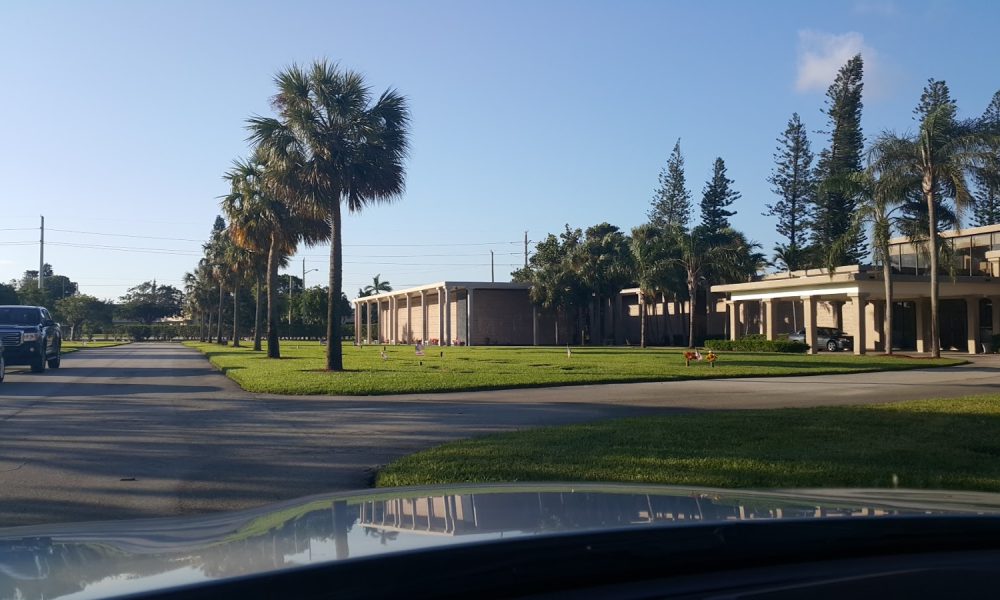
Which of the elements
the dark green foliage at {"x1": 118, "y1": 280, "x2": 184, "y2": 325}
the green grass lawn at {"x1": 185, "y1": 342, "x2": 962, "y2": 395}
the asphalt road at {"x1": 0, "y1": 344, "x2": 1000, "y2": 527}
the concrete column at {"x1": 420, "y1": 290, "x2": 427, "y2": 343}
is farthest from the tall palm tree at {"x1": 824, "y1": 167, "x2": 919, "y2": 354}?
the dark green foliage at {"x1": 118, "y1": 280, "x2": 184, "y2": 325}

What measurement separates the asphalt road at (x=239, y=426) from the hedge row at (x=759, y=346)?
57.8 ft

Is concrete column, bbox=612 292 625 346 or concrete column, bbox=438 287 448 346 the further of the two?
concrete column, bbox=612 292 625 346

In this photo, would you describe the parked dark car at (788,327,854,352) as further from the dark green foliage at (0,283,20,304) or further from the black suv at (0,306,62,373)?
the dark green foliage at (0,283,20,304)

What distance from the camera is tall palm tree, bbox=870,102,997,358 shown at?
32562 millimetres

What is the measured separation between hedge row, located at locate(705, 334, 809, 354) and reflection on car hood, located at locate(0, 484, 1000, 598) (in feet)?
138

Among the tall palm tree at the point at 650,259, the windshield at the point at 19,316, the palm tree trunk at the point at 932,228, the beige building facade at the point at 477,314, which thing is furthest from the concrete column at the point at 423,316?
the windshield at the point at 19,316

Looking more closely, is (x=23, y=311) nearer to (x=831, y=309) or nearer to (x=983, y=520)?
(x=983, y=520)

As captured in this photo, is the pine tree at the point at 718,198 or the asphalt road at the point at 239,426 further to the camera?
the pine tree at the point at 718,198

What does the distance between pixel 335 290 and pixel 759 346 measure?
2613 cm

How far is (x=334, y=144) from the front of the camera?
27.0 m

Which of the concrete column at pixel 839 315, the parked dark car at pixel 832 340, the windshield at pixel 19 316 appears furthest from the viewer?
the concrete column at pixel 839 315

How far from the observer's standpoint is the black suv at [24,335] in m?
26.7

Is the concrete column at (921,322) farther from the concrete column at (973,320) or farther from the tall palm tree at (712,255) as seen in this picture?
the tall palm tree at (712,255)

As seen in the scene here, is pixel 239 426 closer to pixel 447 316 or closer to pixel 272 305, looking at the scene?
pixel 272 305
